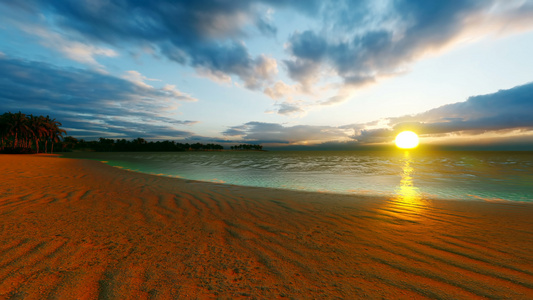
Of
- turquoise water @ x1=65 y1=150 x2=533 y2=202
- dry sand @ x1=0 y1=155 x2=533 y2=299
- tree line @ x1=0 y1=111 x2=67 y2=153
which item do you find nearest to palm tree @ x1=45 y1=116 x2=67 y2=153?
tree line @ x1=0 y1=111 x2=67 y2=153

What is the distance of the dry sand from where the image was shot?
2662mm

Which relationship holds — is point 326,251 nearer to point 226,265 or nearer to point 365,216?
point 226,265

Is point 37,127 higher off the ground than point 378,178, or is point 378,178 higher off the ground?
point 37,127

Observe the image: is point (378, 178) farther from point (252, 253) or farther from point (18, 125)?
point (18, 125)

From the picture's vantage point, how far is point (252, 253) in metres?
3.65

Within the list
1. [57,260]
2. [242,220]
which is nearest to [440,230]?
[242,220]

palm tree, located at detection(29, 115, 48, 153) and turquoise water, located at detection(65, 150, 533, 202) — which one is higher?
palm tree, located at detection(29, 115, 48, 153)

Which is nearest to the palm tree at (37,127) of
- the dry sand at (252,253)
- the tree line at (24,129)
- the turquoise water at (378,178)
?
the tree line at (24,129)

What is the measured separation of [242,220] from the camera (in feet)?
18.2

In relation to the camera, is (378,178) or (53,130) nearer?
(378,178)

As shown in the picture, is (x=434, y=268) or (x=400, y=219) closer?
(x=434, y=268)

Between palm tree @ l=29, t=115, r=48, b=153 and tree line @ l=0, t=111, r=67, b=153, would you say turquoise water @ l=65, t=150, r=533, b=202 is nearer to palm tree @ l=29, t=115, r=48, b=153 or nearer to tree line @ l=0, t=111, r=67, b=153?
tree line @ l=0, t=111, r=67, b=153

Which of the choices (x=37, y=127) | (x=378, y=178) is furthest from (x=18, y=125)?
(x=378, y=178)

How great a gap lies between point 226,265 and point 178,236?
1.56 metres
